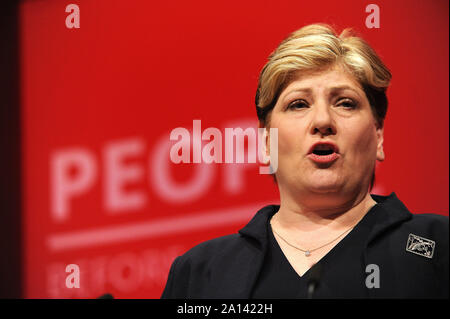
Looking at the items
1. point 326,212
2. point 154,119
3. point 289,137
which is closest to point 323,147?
point 289,137

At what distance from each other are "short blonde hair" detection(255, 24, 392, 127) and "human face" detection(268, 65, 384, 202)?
26 millimetres

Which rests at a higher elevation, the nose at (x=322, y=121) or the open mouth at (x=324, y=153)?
the nose at (x=322, y=121)

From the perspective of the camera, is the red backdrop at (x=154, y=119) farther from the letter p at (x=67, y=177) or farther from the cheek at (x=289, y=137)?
the cheek at (x=289, y=137)

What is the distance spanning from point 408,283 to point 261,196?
32.6 inches

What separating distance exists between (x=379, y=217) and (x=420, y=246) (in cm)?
17

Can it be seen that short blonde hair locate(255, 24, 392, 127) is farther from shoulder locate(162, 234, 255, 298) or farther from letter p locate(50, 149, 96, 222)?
letter p locate(50, 149, 96, 222)

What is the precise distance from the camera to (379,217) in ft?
5.74

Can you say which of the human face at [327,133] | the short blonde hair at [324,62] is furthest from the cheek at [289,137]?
the short blonde hair at [324,62]

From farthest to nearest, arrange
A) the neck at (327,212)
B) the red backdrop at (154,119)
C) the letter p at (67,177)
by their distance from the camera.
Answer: the letter p at (67,177) < the red backdrop at (154,119) < the neck at (327,212)

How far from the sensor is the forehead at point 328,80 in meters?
1.78

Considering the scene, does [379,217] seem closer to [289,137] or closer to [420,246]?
[420,246]

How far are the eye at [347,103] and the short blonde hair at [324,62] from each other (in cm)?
7

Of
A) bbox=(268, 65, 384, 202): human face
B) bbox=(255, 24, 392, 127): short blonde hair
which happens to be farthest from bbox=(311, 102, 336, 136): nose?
bbox=(255, 24, 392, 127): short blonde hair

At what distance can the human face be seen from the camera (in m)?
1.74
